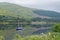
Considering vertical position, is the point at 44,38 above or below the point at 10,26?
above

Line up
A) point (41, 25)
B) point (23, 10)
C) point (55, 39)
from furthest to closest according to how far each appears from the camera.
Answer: point (23, 10)
point (41, 25)
point (55, 39)

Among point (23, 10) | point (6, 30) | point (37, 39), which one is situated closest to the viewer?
point (37, 39)

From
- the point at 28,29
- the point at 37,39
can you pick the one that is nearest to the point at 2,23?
the point at 28,29

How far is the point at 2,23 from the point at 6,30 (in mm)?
1512

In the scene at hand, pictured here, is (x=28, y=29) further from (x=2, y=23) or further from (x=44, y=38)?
(x=44, y=38)

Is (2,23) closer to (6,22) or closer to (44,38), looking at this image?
(6,22)

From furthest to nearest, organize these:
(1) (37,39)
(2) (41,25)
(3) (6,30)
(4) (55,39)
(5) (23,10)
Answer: (5) (23,10), (3) (6,30), (2) (41,25), (1) (37,39), (4) (55,39)

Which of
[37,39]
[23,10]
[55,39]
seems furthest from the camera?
[23,10]

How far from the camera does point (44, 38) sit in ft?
31.9

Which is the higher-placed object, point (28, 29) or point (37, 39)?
point (37, 39)

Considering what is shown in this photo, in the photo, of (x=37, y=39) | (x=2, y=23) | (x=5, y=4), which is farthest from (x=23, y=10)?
(x=37, y=39)

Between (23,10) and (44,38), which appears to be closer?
(44,38)

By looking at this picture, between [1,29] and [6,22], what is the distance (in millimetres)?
1968

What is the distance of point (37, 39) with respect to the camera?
32.4ft
